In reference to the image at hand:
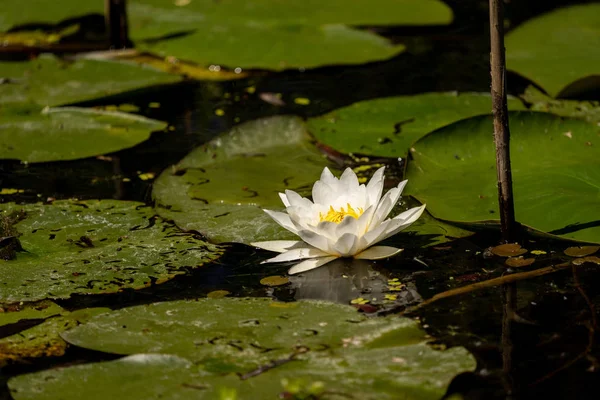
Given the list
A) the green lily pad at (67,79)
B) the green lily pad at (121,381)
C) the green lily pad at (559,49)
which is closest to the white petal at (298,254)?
the green lily pad at (121,381)

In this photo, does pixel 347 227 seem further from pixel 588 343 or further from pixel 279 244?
pixel 588 343

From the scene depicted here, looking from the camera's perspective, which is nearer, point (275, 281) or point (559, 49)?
point (275, 281)

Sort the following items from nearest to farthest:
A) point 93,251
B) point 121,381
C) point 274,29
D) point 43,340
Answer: point 121,381
point 43,340
point 93,251
point 274,29

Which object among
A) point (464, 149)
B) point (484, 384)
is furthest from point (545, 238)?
point (484, 384)

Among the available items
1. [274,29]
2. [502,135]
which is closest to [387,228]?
[502,135]

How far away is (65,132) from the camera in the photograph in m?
3.72

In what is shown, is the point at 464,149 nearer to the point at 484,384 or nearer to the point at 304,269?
the point at 304,269

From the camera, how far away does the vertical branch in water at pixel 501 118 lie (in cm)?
230

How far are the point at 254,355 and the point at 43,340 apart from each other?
1.82ft

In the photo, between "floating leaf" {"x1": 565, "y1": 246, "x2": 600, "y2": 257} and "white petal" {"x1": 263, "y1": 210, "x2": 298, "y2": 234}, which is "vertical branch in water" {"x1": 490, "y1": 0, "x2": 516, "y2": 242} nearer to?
"floating leaf" {"x1": 565, "y1": 246, "x2": 600, "y2": 257}

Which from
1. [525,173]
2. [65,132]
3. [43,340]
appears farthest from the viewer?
[65,132]

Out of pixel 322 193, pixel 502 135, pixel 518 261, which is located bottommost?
pixel 518 261

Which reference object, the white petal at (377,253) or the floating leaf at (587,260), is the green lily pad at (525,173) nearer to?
the floating leaf at (587,260)

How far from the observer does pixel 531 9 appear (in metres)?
5.53
